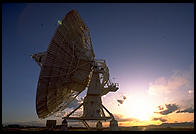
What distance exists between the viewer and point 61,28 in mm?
29953

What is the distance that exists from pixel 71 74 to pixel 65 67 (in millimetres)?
1515

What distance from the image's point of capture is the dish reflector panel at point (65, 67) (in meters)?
29.2

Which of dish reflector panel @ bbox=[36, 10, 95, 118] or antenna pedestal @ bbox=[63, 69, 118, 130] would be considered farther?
antenna pedestal @ bbox=[63, 69, 118, 130]

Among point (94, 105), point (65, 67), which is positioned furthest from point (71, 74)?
point (94, 105)

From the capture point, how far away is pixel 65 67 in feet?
102

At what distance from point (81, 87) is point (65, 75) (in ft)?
15.9

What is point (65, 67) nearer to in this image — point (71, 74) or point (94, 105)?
point (71, 74)

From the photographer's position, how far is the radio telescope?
2944 cm

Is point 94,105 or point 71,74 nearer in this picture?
point 71,74

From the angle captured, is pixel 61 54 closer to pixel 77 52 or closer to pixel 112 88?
pixel 77 52

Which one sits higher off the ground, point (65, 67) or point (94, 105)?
point (65, 67)

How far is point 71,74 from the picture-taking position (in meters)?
32.0

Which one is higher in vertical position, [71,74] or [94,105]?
[71,74]

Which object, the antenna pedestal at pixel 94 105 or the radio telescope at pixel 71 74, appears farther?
the antenna pedestal at pixel 94 105
